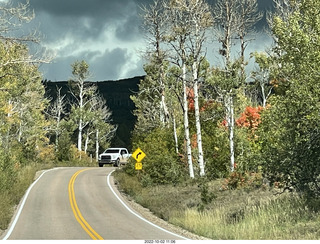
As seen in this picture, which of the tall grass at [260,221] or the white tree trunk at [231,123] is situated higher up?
the white tree trunk at [231,123]

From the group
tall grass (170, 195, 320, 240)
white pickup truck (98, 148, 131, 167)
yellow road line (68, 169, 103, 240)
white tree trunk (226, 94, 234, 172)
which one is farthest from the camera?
white pickup truck (98, 148, 131, 167)

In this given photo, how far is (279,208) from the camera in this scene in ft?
58.4

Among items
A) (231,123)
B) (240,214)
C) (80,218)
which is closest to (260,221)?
(240,214)

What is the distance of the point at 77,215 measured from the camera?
867 inches

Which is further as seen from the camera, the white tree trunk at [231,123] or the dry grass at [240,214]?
the white tree trunk at [231,123]

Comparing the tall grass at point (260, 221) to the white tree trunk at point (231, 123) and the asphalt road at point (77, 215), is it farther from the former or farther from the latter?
the white tree trunk at point (231, 123)

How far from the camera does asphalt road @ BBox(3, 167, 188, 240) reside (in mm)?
16688

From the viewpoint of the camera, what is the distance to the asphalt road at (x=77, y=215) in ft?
54.7

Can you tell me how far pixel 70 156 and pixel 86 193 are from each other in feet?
95.2

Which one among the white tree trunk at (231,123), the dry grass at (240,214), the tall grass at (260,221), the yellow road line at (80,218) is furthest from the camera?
the white tree trunk at (231,123)

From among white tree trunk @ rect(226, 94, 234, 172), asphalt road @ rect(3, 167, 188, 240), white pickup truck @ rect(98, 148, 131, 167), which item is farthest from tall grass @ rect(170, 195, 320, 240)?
white pickup truck @ rect(98, 148, 131, 167)

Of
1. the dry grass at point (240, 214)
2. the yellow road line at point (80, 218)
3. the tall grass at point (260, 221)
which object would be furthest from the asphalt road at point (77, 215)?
the tall grass at point (260, 221)

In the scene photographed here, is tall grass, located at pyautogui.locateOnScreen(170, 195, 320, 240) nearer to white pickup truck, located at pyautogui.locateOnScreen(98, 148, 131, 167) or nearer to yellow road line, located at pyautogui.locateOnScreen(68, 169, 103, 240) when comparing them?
yellow road line, located at pyautogui.locateOnScreen(68, 169, 103, 240)
